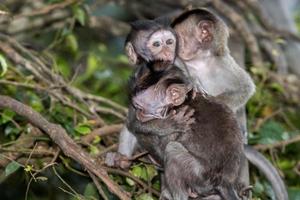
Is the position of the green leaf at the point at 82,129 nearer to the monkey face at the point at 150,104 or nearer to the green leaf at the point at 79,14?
the monkey face at the point at 150,104

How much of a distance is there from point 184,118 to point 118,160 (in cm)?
44

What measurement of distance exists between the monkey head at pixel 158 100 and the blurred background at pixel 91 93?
0.94 ft

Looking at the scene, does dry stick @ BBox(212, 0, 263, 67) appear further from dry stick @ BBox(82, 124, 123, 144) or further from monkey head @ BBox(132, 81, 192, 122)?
monkey head @ BBox(132, 81, 192, 122)

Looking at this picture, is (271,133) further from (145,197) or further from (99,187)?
(99,187)

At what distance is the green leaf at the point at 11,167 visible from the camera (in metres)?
3.45

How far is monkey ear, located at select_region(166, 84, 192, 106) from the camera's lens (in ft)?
11.7

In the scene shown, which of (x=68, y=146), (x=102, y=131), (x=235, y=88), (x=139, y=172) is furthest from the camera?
(x=235, y=88)

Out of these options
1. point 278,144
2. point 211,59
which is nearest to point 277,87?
point 278,144

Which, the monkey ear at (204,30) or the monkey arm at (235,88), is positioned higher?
the monkey ear at (204,30)

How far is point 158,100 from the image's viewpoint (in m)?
3.65

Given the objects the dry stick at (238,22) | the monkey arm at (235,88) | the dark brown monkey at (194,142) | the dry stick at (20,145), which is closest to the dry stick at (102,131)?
the dry stick at (20,145)

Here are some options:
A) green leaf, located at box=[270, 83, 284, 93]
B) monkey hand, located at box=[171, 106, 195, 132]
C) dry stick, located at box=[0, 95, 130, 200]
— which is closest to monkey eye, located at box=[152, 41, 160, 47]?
monkey hand, located at box=[171, 106, 195, 132]

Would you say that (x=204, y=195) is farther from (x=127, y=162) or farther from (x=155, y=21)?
(x=155, y=21)

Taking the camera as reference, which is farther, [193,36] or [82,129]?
[193,36]
